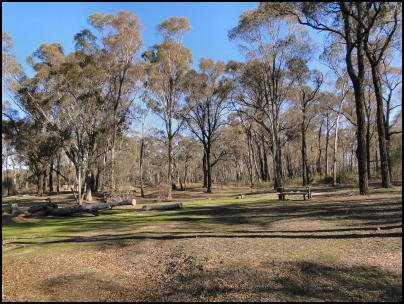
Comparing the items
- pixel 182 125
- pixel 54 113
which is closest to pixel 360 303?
pixel 54 113

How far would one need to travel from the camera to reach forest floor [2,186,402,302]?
20.1 ft

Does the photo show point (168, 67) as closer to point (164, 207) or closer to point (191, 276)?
point (164, 207)

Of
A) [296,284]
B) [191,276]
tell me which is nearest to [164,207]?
[191,276]

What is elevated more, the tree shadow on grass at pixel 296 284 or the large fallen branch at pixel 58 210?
the large fallen branch at pixel 58 210

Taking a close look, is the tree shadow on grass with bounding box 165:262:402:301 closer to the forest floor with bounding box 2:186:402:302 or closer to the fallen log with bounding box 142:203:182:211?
the forest floor with bounding box 2:186:402:302

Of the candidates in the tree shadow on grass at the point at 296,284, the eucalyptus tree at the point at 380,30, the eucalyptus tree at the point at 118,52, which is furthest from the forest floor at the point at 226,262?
the eucalyptus tree at the point at 118,52

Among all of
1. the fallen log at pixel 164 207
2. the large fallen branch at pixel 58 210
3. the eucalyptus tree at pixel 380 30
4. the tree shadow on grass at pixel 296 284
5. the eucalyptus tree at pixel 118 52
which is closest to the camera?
the tree shadow on grass at pixel 296 284

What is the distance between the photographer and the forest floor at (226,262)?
6.14m

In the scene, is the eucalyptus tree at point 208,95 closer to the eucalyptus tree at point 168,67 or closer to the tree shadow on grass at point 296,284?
the eucalyptus tree at point 168,67

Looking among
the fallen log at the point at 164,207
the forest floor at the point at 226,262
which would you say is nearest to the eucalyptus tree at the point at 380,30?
the forest floor at the point at 226,262

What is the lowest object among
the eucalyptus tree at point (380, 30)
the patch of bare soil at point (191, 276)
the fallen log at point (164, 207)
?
the patch of bare soil at point (191, 276)

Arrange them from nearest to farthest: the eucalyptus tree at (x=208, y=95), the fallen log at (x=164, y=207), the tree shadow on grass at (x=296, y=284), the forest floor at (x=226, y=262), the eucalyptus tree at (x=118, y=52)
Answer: the tree shadow on grass at (x=296, y=284) < the forest floor at (x=226, y=262) < the fallen log at (x=164, y=207) < the eucalyptus tree at (x=118, y=52) < the eucalyptus tree at (x=208, y=95)

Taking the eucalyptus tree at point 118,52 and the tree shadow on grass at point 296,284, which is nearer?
the tree shadow on grass at point 296,284

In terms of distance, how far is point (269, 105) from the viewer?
124ft
